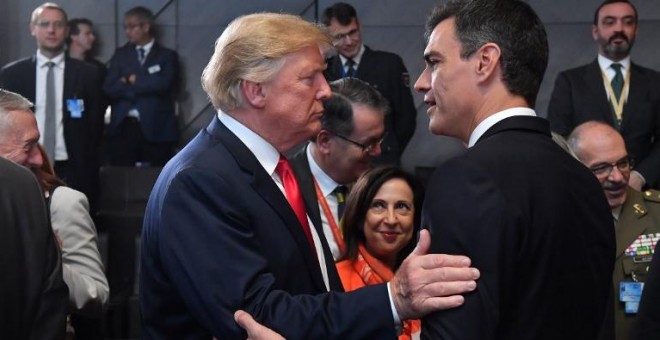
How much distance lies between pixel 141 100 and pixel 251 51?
588cm

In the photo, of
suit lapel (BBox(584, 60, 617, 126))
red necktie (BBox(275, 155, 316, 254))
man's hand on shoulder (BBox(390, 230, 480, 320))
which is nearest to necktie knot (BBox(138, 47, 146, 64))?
suit lapel (BBox(584, 60, 617, 126))

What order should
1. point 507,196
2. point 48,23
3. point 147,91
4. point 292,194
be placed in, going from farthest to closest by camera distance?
point 147,91 < point 48,23 < point 292,194 < point 507,196

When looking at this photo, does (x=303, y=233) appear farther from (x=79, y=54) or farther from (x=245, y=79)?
(x=79, y=54)

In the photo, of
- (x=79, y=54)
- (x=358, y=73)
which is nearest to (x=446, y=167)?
(x=358, y=73)

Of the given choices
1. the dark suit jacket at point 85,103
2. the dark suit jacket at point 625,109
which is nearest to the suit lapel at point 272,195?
the dark suit jacket at point 625,109

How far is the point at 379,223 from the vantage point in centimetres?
380

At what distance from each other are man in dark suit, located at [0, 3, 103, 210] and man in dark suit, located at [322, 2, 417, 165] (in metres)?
1.82

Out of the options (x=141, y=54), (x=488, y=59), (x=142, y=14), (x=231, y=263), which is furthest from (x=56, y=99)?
(x=488, y=59)

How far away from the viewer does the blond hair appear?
7.91 feet

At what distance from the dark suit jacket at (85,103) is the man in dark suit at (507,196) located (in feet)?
18.1

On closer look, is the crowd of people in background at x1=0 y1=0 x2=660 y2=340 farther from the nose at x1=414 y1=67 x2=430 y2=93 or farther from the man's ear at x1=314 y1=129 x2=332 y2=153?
the man's ear at x1=314 y1=129 x2=332 y2=153

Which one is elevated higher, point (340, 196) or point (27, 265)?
point (27, 265)

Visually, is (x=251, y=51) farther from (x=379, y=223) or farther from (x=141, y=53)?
(x=141, y=53)

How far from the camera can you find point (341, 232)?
3852mm
